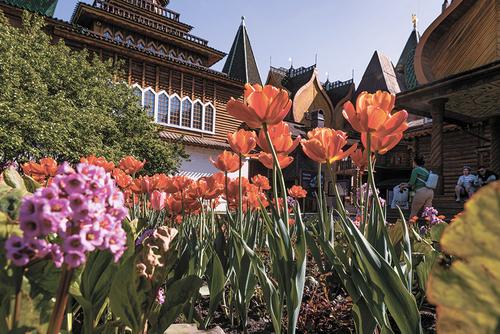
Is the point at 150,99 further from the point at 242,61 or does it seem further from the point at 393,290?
the point at 393,290

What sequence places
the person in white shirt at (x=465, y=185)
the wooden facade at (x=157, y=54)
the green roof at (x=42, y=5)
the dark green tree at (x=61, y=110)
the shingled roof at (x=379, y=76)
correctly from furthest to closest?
1. the shingled roof at (x=379, y=76)
2. the green roof at (x=42, y=5)
3. the wooden facade at (x=157, y=54)
4. the dark green tree at (x=61, y=110)
5. the person in white shirt at (x=465, y=185)

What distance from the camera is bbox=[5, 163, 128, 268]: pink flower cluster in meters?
0.43

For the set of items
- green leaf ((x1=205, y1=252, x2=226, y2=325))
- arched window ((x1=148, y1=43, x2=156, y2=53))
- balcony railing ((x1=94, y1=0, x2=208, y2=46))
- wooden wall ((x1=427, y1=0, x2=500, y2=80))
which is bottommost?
green leaf ((x1=205, y1=252, x2=226, y2=325))

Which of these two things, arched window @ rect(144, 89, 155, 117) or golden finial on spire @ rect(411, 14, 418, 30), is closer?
arched window @ rect(144, 89, 155, 117)

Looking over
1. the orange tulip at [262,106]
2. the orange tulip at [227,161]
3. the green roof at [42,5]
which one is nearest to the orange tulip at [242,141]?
the orange tulip at [227,161]

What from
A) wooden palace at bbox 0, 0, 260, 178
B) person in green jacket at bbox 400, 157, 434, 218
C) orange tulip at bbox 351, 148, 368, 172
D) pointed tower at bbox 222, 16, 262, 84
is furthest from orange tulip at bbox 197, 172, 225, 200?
pointed tower at bbox 222, 16, 262, 84

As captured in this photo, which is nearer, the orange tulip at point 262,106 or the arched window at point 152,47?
the orange tulip at point 262,106

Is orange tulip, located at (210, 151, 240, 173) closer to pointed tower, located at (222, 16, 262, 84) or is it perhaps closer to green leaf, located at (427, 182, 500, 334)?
green leaf, located at (427, 182, 500, 334)

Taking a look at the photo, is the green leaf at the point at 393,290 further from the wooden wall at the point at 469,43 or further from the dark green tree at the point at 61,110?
Result: the wooden wall at the point at 469,43

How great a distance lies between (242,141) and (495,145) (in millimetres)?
11360

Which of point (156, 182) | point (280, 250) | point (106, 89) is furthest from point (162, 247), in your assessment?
point (106, 89)

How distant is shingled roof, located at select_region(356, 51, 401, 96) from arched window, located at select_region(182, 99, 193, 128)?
553 inches

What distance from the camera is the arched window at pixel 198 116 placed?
17.6 m

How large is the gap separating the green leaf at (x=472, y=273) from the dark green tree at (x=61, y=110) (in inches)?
377
